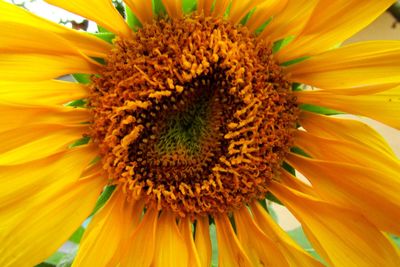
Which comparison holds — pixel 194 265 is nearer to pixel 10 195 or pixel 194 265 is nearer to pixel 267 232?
pixel 267 232

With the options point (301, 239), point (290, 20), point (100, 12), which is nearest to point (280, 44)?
point (290, 20)

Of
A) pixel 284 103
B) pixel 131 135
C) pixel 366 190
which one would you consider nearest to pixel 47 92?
pixel 131 135

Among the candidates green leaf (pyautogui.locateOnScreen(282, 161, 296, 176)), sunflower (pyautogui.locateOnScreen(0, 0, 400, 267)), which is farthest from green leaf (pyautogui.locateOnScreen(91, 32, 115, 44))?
green leaf (pyautogui.locateOnScreen(282, 161, 296, 176))

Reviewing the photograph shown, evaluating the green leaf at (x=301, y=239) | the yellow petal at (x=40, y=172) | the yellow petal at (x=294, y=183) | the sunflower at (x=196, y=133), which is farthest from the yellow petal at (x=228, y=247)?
the green leaf at (x=301, y=239)

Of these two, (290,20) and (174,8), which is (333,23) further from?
(174,8)

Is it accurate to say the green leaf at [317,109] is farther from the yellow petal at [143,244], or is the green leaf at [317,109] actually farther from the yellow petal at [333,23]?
the yellow petal at [143,244]

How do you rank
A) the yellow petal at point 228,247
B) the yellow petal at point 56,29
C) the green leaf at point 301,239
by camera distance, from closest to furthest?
the yellow petal at point 56,29
the yellow petal at point 228,247
the green leaf at point 301,239
